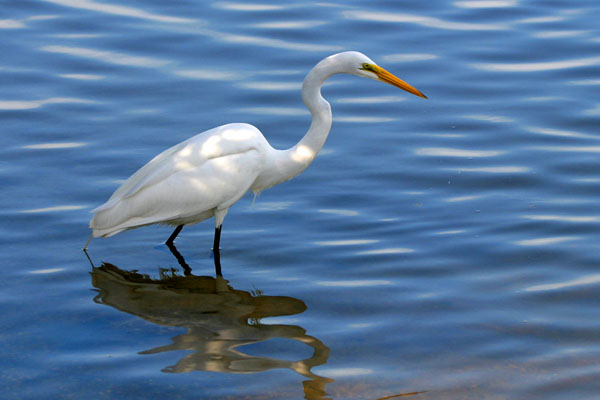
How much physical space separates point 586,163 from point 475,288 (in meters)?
2.32

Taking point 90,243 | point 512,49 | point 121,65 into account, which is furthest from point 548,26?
point 90,243

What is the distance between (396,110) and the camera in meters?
9.16

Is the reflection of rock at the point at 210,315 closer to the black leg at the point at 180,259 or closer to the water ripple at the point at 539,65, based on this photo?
the black leg at the point at 180,259

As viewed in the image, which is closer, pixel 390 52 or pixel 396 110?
pixel 396 110

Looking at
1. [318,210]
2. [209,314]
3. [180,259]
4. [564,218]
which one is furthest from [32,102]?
[564,218]

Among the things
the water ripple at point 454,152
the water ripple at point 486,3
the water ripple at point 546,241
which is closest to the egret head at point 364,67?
the water ripple at point 546,241

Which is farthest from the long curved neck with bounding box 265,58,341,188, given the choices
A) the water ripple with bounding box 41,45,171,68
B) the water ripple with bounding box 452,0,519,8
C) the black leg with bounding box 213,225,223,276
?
the water ripple with bounding box 452,0,519,8

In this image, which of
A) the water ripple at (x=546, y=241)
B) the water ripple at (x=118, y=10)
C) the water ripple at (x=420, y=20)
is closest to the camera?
the water ripple at (x=546, y=241)

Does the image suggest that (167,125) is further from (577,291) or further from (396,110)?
(577,291)

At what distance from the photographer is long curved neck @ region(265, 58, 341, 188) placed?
21.9 ft

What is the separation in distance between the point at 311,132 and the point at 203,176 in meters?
0.85

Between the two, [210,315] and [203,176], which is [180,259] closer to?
[203,176]

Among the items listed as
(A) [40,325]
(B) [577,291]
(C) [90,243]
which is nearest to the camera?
(A) [40,325]

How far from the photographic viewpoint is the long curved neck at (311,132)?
6660mm
